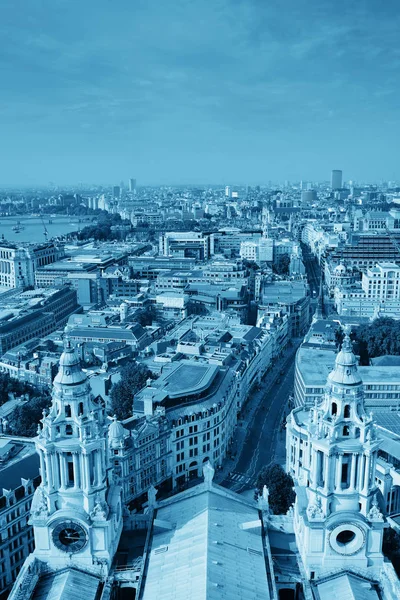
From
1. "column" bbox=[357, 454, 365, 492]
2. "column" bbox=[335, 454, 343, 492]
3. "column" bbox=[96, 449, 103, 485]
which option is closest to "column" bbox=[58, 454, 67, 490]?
"column" bbox=[96, 449, 103, 485]

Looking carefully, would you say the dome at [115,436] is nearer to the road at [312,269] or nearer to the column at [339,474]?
the column at [339,474]

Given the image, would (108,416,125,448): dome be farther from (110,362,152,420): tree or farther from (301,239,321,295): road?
(301,239,321,295): road

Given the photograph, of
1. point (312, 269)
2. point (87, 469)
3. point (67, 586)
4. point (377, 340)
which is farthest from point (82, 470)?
point (312, 269)

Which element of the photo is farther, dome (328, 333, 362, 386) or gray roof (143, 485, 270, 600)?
dome (328, 333, 362, 386)

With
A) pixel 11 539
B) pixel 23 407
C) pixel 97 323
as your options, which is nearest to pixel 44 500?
pixel 11 539

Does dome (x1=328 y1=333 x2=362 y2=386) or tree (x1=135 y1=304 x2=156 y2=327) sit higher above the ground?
dome (x1=328 y1=333 x2=362 y2=386)

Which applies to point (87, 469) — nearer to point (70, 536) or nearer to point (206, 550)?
point (70, 536)

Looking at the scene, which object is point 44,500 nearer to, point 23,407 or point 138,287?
point 23,407
